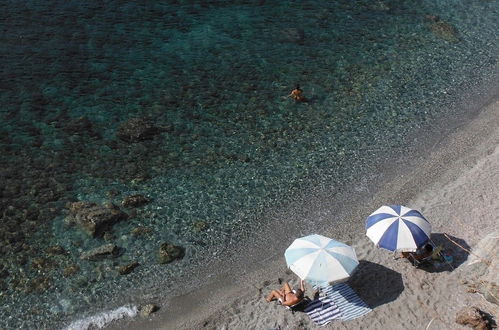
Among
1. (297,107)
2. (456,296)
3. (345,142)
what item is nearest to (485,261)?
(456,296)

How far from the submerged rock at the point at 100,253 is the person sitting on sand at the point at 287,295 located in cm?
662

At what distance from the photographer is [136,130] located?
93.2 ft

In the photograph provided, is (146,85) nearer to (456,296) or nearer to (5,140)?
(5,140)

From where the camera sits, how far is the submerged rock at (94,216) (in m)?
23.1

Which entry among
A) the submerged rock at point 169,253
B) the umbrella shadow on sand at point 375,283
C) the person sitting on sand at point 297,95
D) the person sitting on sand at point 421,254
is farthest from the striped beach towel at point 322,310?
the person sitting on sand at point 297,95

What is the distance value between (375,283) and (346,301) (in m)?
1.50

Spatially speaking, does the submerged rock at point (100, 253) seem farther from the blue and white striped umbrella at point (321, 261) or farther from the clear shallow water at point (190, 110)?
the blue and white striped umbrella at point (321, 261)

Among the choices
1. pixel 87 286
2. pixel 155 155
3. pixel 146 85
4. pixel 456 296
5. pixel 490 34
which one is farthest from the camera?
pixel 490 34

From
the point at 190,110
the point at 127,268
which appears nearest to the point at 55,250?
the point at 127,268

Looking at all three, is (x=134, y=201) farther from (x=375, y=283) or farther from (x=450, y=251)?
(x=450, y=251)

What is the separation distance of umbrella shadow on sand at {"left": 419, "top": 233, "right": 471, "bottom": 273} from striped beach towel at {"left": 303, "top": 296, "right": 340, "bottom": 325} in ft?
13.1

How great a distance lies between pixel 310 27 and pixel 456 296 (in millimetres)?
23289

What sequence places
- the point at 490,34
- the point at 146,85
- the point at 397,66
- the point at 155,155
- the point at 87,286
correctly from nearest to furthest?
the point at 87,286 < the point at 155,155 < the point at 146,85 < the point at 397,66 < the point at 490,34

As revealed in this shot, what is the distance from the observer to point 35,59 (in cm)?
3316
